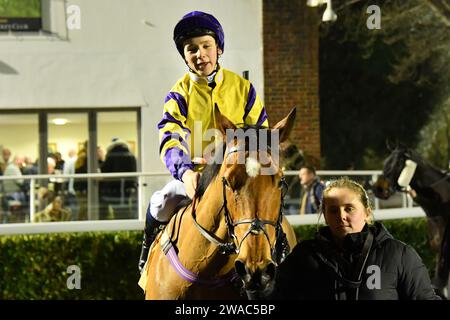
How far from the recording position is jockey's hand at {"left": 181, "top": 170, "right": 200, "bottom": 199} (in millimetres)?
3605

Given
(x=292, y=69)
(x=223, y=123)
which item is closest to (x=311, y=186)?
(x=292, y=69)

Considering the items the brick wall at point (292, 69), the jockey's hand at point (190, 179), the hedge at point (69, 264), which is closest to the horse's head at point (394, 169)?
the hedge at point (69, 264)

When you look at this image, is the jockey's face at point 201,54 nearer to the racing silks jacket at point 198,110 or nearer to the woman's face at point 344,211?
the racing silks jacket at point 198,110

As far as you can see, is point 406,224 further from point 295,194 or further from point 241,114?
point 241,114

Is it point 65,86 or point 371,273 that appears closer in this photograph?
point 371,273

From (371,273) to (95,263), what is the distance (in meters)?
4.42

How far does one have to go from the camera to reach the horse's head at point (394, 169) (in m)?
8.12

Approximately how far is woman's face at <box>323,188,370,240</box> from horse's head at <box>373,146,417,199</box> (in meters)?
5.02

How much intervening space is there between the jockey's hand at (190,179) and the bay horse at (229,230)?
23 millimetres

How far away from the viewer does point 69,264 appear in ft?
23.7

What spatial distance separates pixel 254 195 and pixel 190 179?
0.37m
